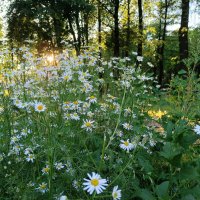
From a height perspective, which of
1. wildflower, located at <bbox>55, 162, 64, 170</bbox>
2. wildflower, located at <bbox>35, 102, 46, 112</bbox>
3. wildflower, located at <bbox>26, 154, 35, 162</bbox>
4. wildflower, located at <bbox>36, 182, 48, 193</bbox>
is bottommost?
wildflower, located at <bbox>36, 182, 48, 193</bbox>

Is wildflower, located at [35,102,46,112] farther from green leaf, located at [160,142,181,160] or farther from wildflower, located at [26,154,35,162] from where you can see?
green leaf, located at [160,142,181,160]

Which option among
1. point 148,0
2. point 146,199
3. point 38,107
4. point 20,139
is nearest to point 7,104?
point 20,139

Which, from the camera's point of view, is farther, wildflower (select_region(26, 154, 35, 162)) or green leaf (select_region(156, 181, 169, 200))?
wildflower (select_region(26, 154, 35, 162))

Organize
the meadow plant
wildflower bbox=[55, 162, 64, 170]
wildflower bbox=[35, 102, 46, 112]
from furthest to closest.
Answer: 1. wildflower bbox=[55, 162, 64, 170]
2. wildflower bbox=[35, 102, 46, 112]
3. the meadow plant

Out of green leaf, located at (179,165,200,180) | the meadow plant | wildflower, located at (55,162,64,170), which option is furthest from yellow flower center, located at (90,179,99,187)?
wildflower, located at (55,162,64,170)

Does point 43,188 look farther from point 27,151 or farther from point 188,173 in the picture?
Result: point 188,173

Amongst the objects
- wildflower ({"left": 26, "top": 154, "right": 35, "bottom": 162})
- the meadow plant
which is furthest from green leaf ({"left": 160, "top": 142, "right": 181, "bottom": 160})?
wildflower ({"left": 26, "top": 154, "right": 35, "bottom": 162})

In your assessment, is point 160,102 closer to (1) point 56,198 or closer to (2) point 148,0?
(1) point 56,198

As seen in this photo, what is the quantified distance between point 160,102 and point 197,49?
33.3 inches

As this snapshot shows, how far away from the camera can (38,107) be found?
201cm

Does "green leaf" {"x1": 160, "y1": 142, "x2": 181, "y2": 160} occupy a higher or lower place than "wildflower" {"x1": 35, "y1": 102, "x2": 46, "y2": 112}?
lower

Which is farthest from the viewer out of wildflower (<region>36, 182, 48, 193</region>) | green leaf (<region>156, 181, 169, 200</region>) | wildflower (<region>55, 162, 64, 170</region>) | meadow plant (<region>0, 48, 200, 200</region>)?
wildflower (<region>55, 162, 64, 170</region>)

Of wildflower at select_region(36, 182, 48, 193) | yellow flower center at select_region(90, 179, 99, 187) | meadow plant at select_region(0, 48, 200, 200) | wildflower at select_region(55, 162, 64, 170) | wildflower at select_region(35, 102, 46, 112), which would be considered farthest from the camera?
wildflower at select_region(55, 162, 64, 170)

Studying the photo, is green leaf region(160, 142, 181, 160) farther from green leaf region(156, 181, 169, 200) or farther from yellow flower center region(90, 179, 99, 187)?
yellow flower center region(90, 179, 99, 187)
